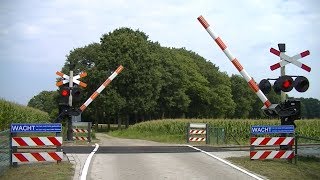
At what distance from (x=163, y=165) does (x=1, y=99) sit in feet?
52.1

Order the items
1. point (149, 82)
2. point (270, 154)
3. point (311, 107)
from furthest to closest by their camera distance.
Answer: point (311, 107)
point (149, 82)
point (270, 154)

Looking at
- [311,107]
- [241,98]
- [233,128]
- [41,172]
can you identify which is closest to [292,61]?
[41,172]

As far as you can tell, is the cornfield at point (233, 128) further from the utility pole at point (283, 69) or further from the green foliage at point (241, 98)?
the green foliage at point (241, 98)

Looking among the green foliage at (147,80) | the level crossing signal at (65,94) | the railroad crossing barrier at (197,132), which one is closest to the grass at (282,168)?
the level crossing signal at (65,94)

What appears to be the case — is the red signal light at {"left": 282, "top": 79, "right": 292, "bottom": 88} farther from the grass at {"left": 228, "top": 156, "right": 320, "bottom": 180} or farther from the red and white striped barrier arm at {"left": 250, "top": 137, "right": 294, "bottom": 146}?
the grass at {"left": 228, "top": 156, "right": 320, "bottom": 180}

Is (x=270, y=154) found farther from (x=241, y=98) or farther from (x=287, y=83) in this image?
(x=241, y=98)

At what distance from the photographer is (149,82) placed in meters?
60.1

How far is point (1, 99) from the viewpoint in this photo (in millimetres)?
27016

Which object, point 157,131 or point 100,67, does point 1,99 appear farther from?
point 100,67

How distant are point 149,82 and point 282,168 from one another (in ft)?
152

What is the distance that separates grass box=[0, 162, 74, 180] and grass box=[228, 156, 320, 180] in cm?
567

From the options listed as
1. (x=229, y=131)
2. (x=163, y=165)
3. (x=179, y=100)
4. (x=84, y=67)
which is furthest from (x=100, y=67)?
(x=163, y=165)

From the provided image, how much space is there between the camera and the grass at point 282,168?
1287cm

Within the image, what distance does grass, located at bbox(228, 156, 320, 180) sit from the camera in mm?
12867
